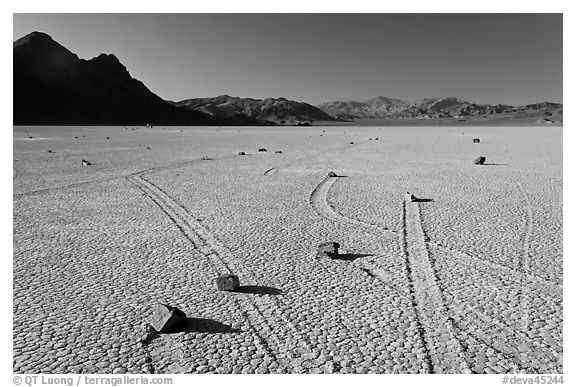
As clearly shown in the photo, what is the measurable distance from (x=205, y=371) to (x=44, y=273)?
3838 millimetres

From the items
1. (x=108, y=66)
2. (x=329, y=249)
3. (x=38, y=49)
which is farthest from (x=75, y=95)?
(x=329, y=249)

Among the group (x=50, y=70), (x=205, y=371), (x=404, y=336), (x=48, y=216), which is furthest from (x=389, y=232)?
(x=50, y=70)

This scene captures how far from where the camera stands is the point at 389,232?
9203mm

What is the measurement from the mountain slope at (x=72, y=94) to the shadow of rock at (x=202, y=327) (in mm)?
119077

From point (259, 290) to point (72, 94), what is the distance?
497ft

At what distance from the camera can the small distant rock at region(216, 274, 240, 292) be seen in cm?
623

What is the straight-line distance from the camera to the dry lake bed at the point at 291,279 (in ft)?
15.5

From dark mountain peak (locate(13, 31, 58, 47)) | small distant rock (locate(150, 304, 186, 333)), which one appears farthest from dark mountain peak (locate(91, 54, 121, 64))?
small distant rock (locate(150, 304, 186, 333))

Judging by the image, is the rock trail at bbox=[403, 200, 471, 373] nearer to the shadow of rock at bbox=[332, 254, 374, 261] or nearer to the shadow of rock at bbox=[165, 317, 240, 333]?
the shadow of rock at bbox=[332, 254, 374, 261]

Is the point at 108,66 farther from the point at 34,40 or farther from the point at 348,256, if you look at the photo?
the point at 348,256

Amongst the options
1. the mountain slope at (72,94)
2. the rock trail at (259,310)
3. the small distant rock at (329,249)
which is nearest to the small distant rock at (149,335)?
the rock trail at (259,310)

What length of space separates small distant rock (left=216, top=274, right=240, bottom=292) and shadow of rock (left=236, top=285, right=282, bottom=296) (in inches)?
4.0

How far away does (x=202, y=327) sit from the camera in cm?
530
